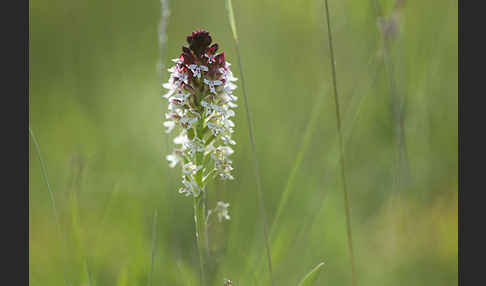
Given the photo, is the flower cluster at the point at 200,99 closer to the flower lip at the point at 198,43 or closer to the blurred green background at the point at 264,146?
the flower lip at the point at 198,43

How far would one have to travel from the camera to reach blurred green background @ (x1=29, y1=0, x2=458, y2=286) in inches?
93.8

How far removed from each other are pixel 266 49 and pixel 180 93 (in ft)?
10.5

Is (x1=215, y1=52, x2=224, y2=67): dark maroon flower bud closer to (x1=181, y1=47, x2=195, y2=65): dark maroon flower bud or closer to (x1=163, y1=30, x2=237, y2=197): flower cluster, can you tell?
(x1=163, y1=30, x2=237, y2=197): flower cluster

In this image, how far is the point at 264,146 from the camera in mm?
3426

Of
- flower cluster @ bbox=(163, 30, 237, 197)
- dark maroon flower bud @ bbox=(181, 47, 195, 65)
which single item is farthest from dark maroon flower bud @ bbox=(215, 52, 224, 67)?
dark maroon flower bud @ bbox=(181, 47, 195, 65)

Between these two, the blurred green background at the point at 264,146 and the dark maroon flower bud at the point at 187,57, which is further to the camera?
the blurred green background at the point at 264,146

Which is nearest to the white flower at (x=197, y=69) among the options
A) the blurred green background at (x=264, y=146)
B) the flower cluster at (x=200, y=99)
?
the flower cluster at (x=200, y=99)

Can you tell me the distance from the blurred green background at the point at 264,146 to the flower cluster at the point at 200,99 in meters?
0.47

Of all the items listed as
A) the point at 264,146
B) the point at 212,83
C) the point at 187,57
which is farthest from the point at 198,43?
the point at 264,146

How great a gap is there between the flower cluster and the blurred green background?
47 cm

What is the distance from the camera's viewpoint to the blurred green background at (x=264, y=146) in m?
2.38

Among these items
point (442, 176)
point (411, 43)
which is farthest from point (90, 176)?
point (411, 43)

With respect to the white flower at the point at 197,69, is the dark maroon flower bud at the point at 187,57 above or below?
above

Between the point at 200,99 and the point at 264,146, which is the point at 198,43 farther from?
the point at 264,146
